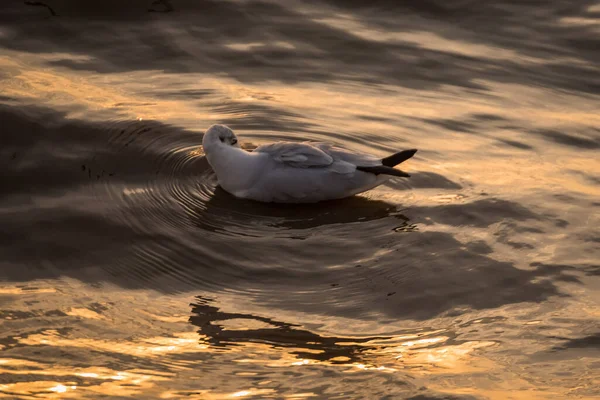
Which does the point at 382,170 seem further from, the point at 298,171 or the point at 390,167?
the point at 298,171

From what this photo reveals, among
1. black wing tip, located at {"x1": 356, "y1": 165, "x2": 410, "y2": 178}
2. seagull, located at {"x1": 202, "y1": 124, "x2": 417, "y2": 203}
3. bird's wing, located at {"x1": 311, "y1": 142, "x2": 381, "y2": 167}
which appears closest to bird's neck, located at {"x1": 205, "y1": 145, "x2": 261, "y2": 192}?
seagull, located at {"x1": 202, "y1": 124, "x2": 417, "y2": 203}

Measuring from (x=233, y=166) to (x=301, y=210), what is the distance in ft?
1.88

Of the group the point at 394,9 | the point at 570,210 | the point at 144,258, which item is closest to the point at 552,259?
the point at 570,210

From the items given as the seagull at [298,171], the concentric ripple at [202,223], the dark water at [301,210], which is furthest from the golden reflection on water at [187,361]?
the seagull at [298,171]

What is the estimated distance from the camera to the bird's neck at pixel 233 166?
6355 millimetres

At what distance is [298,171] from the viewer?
624 centimetres

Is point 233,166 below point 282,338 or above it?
above

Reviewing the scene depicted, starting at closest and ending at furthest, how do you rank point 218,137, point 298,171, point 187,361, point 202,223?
point 187,361 < point 202,223 < point 298,171 < point 218,137

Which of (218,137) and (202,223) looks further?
(218,137)

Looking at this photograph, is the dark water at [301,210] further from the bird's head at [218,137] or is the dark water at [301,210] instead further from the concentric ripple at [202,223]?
the bird's head at [218,137]

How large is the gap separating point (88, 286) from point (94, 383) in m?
1.14

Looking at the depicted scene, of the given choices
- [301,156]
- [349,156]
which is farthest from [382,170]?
[301,156]

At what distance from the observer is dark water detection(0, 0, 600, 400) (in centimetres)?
439

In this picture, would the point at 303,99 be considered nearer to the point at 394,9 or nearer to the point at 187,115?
the point at 187,115
